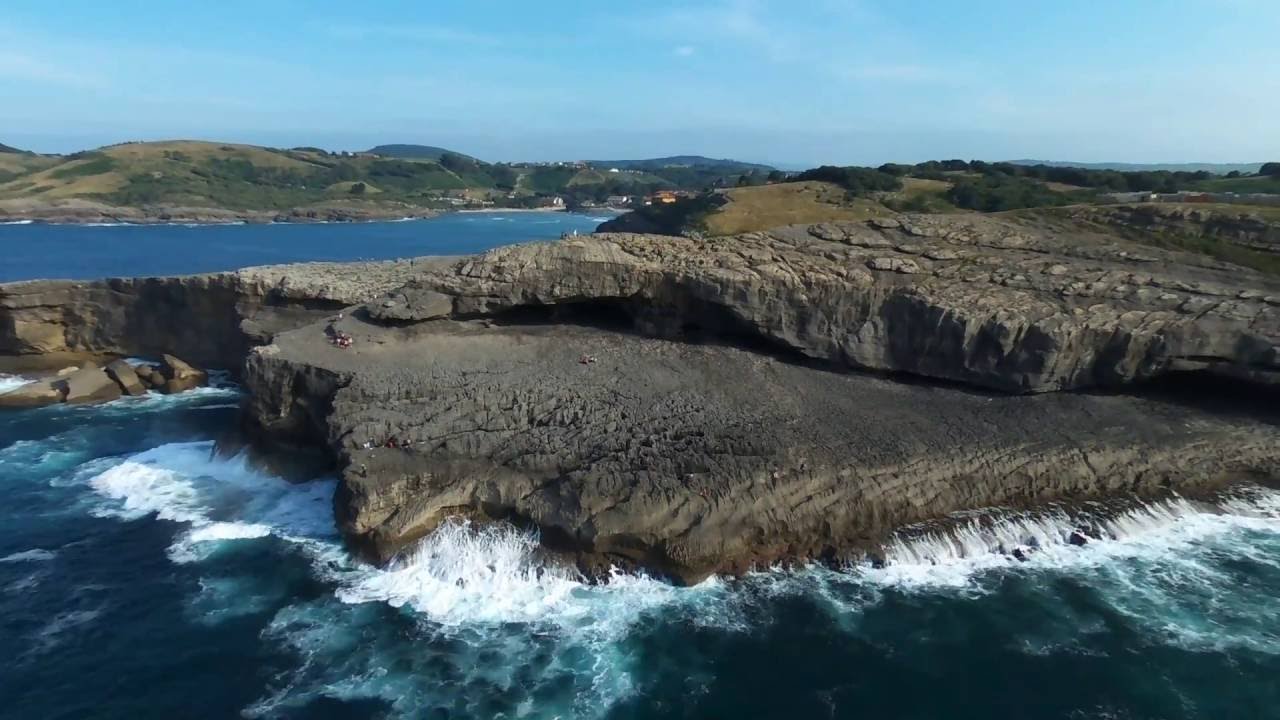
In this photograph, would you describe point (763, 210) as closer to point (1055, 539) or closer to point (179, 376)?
point (179, 376)

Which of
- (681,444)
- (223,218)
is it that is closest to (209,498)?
(681,444)

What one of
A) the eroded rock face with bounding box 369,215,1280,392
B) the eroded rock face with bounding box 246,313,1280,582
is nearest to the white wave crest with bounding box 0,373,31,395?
the eroded rock face with bounding box 246,313,1280,582

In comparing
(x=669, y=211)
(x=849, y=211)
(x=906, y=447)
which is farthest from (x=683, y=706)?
(x=669, y=211)

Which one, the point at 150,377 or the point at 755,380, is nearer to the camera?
the point at 755,380

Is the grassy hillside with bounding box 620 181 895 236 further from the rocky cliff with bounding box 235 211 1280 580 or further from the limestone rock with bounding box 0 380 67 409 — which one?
the limestone rock with bounding box 0 380 67 409

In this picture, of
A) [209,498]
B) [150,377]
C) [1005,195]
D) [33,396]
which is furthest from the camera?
[1005,195]

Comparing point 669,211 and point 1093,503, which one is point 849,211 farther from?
point 1093,503
